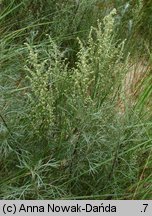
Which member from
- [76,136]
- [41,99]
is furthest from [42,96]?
[76,136]

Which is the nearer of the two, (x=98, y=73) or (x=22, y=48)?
(x=98, y=73)

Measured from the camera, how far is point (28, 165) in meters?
2.04

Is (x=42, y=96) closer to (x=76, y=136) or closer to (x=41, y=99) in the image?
(x=41, y=99)

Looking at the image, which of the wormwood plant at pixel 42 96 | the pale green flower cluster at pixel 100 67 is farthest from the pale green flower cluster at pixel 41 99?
the pale green flower cluster at pixel 100 67

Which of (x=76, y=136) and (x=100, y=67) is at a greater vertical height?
(x=100, y=67)

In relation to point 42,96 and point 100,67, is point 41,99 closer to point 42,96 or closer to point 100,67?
point 42,96

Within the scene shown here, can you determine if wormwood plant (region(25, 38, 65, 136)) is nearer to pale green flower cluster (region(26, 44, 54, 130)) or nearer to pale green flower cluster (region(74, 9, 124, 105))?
pale green flower cluster (region(26, 44, 54, 130))

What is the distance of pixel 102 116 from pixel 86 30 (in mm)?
861

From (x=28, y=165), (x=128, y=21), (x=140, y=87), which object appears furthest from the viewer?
(x=128, y=21)

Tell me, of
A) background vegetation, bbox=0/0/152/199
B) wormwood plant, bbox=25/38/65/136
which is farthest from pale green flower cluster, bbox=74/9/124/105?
wormwood plant, bbox=25/38/65/136

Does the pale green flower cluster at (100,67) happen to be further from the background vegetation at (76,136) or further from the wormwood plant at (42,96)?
the wormwood plant at (42,96)

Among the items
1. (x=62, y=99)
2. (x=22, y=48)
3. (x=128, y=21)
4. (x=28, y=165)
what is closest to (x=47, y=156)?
(x=28, y=165)

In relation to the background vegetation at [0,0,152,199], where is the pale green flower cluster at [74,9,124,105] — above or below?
above

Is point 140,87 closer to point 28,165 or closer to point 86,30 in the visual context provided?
point 86,30
